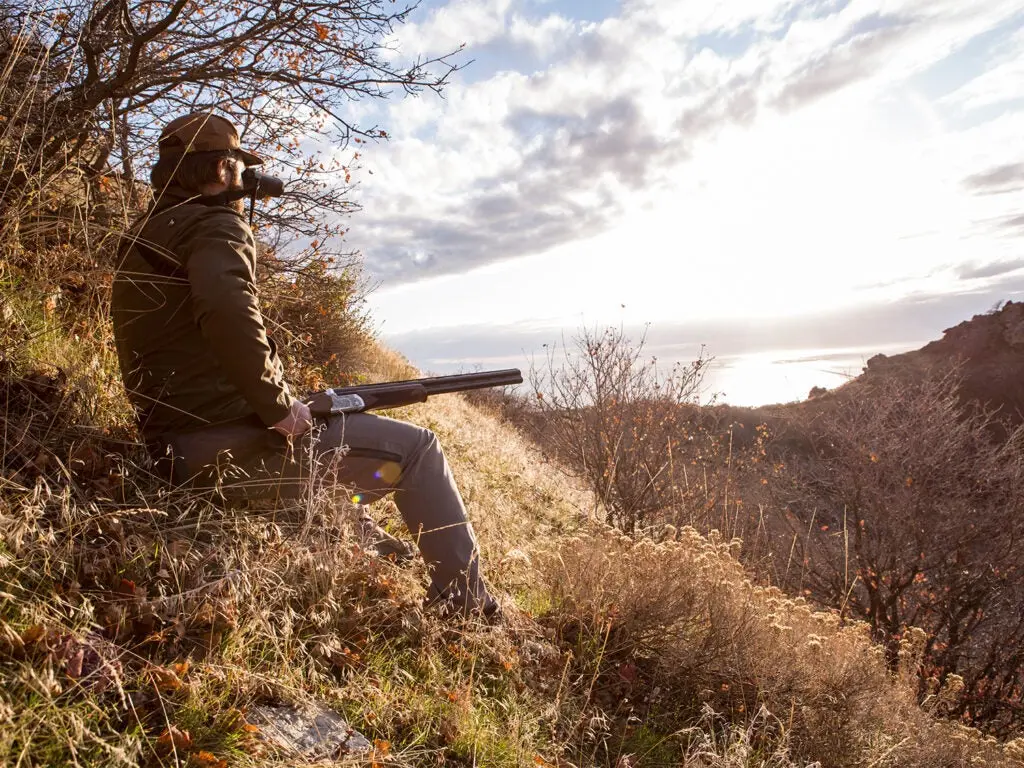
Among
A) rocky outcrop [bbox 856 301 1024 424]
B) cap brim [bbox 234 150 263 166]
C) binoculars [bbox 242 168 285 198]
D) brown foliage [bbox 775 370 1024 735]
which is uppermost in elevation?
cap brim [bbox 234 150 263 166]

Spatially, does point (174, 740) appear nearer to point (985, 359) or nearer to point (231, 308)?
point (231, 308)

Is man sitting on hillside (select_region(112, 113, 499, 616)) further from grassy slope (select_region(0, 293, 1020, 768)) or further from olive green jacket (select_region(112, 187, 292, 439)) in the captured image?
grassy slope (select_region(0, 293, 1020, 768))

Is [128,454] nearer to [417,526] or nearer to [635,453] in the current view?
[417,526]

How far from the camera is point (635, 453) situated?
7152 mm

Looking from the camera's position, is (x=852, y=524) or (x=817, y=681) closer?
(x=817, y=681)

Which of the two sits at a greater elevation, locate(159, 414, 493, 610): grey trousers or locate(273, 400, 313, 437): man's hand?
locate(273, 400, 313, 437): man's hand

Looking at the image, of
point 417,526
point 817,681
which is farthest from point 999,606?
point 417,526

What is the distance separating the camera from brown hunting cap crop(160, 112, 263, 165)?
2.62 metres

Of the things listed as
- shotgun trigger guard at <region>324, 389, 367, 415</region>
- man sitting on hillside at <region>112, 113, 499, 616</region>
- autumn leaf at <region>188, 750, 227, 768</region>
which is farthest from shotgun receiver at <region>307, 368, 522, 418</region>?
autumn leaf at <region>188, 750, 227, 768</region>

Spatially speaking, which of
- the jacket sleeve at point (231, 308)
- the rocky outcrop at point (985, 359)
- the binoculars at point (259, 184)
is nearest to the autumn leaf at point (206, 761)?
the jacket sleeve at point (231, 308)

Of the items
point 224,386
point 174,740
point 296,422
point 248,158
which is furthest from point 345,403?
point 174,740

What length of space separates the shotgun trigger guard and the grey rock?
118 cm

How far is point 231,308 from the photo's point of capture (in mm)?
2309

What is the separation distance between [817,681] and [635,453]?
410 centimetres
